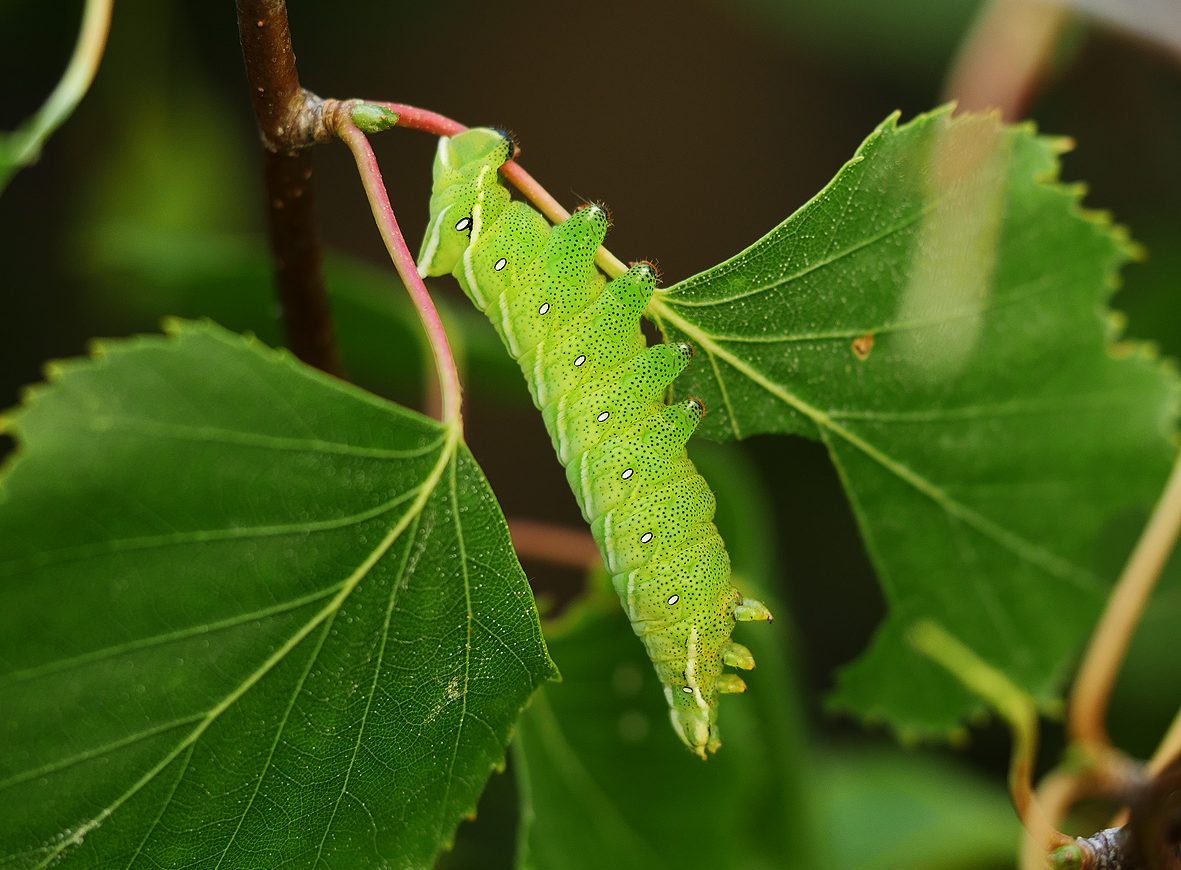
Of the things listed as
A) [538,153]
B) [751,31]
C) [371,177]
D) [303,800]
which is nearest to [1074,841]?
[303,800]

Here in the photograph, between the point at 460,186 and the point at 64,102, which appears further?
the point at 64,102

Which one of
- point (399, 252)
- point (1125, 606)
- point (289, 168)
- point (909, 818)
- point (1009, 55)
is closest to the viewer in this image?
point (399, 252)

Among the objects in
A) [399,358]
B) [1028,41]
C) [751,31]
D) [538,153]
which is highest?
[751,31]

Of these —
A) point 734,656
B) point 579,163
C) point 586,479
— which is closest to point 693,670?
point 734,656

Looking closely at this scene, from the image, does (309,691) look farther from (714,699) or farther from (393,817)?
(714,699)

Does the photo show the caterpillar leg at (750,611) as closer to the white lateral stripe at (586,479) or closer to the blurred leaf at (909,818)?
the white lateral stripe at (586,479)

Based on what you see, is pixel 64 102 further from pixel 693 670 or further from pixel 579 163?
pixel 579 163
